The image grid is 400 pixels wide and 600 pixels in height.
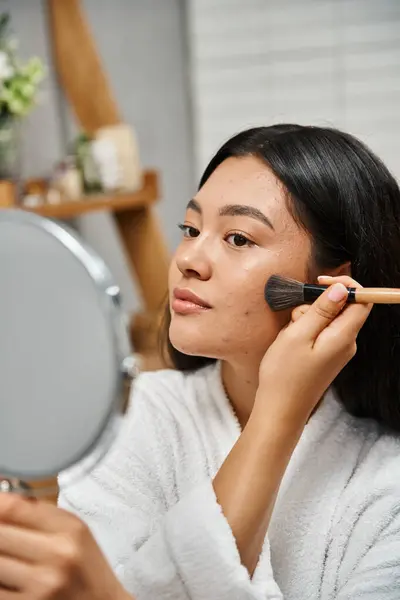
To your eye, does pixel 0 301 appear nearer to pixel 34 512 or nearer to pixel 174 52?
pixel 34 512

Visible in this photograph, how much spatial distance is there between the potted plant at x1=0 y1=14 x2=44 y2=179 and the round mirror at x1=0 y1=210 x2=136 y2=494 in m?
1.05

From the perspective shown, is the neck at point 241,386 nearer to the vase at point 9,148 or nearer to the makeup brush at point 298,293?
the makeup brush at point 298,293

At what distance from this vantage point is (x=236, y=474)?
24.4 inches

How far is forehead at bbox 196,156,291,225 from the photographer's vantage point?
0.74 metres

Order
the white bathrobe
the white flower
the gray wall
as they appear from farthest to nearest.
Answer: the gray wall → the white flower → the white bathrobe

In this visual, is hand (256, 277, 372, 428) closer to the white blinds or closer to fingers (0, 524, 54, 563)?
fingers (0, 524, 54, 563)

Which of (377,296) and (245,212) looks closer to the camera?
(377,296)

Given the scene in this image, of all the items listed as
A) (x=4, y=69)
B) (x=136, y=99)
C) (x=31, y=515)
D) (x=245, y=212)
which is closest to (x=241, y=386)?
(x=245, y=212)

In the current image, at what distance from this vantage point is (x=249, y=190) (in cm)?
75

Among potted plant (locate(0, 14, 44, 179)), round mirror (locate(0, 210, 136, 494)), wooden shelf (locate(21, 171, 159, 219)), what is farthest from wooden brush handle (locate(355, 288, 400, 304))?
potted plant (locate(0, 14, 44, 179))

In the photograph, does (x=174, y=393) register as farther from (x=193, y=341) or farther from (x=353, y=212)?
(x=353, y=212)

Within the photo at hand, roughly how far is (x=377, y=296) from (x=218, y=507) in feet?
0.69

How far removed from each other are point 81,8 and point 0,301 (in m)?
1.38

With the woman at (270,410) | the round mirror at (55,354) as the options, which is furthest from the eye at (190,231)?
the round mirror at (55,354)
